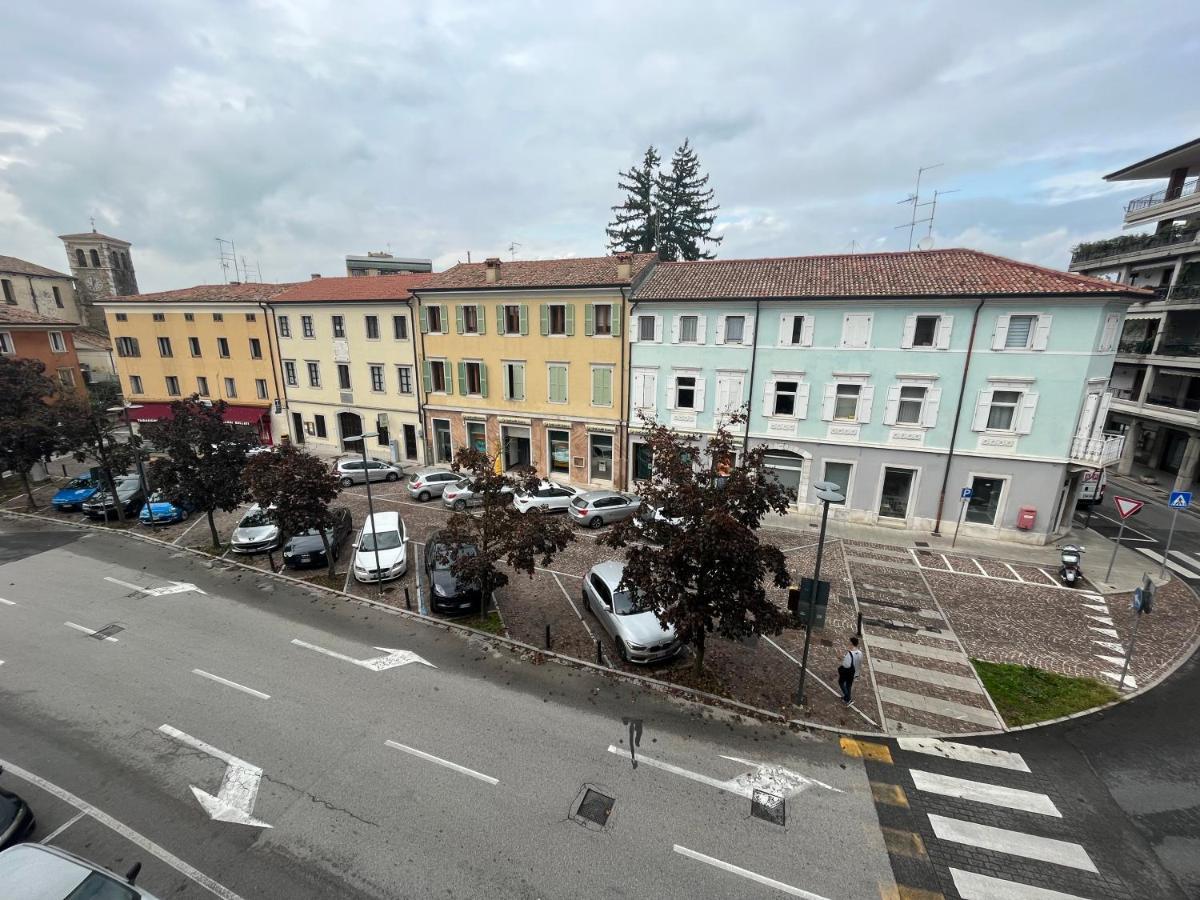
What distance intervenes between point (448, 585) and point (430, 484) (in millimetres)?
11268

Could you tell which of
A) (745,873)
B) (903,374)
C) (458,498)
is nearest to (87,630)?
(458,498)

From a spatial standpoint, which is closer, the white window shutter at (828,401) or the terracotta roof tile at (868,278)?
the terracotta roof tile at (868,278)

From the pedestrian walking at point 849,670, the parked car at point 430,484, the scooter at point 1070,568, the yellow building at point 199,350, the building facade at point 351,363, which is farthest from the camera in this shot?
the yellow building at point 199,350

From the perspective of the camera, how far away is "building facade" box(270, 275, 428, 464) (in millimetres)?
29219

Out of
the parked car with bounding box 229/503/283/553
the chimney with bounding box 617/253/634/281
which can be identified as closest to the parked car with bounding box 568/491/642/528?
the chimney with bounding box 617/253/634/281

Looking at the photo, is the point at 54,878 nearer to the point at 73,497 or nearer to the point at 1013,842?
the point at 1013,842

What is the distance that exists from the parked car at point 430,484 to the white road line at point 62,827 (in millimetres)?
16995

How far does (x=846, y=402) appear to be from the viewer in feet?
68.9

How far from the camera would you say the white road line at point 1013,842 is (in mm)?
7567

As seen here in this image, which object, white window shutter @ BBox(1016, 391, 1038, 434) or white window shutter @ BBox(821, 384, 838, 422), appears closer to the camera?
white window shutter @ BBox(1016, 391, 1038, 434)

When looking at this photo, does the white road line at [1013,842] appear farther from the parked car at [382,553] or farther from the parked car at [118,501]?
the parked car at [118,501]

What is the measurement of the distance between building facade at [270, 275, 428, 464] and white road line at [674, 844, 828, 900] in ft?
86.9

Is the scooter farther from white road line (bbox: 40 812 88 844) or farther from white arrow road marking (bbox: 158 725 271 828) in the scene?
white road line (bbox: 40 812 88 844)

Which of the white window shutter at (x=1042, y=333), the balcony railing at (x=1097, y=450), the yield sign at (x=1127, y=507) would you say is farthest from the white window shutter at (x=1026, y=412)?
the yield sign at (x=1127, y=507)
